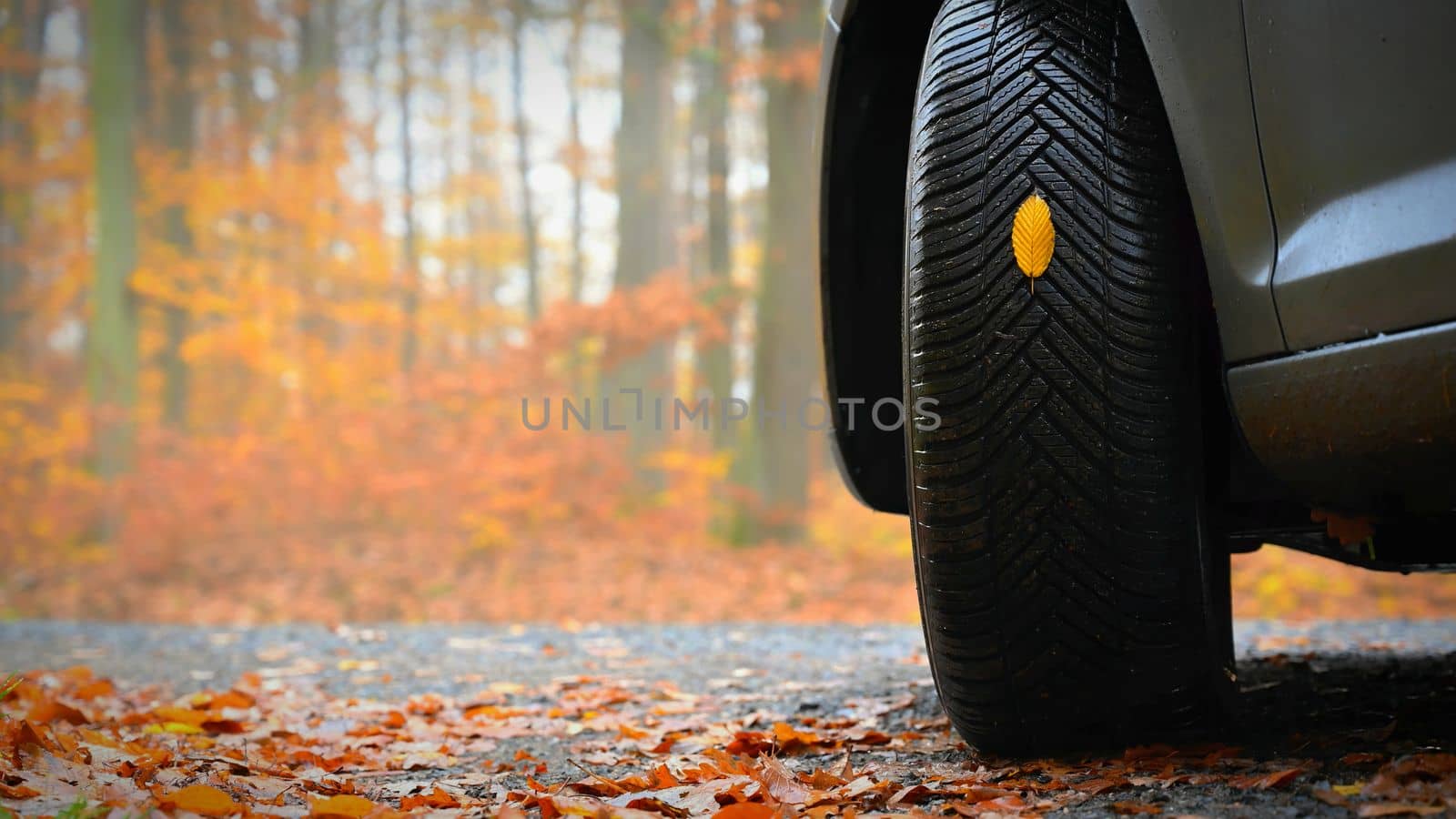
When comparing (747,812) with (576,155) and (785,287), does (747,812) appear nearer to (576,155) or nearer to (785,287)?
(785,287)

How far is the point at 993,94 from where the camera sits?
1807 millimetres

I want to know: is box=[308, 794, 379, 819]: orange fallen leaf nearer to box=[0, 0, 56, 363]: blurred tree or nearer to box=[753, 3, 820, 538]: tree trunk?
box=[753, 3, 820, 538]: tree trunk

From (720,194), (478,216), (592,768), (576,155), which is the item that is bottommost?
(592,768)

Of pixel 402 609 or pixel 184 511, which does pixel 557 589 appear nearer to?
pixel 402 609

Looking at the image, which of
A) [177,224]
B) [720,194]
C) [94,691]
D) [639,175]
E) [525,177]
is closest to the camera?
[94,691]

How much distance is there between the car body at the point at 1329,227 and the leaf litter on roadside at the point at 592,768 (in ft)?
1.59

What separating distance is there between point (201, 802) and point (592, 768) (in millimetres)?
826

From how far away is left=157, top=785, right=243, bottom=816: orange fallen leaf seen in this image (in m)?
1.47

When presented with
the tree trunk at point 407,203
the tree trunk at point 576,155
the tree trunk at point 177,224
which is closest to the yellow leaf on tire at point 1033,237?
the tree trunk at point 576,155

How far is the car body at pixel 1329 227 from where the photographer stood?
1.34 m

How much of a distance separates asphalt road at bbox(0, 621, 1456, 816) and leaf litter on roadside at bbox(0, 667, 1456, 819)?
0.19 feet

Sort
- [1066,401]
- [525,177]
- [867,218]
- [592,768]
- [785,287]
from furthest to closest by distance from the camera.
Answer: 1. [525,177]
2. [785,287]
3. [867,218]
4. [592,768]
5. [1066,401]

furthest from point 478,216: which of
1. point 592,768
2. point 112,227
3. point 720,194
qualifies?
point 592,768

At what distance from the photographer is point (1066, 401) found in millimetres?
1687
